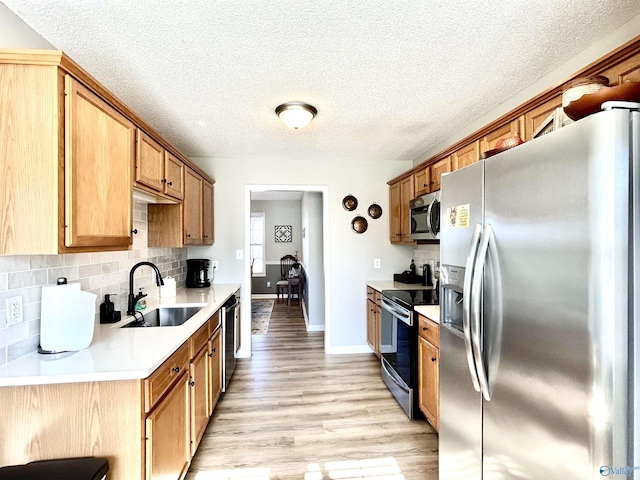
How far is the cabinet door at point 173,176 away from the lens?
238 cm

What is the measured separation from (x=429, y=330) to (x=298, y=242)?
20.3 feet

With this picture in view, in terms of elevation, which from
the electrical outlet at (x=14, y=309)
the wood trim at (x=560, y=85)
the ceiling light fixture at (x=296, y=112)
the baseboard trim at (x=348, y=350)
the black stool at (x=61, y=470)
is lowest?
the baseboard trim at (x=348, y=350)

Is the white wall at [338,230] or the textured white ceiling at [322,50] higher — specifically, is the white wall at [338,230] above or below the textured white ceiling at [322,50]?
below

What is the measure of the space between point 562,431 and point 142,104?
291 centimetres

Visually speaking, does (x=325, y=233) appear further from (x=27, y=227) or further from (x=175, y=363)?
(x=27, y=227)

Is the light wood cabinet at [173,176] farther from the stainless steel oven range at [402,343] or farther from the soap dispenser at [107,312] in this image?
the stainless steel oven range at [402,343]

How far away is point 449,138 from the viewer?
3.12 meters

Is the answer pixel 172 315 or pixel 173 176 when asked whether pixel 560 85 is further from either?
pixel 172 315

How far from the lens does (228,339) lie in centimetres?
296

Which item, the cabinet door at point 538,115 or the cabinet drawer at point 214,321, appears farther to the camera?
the cabinet drawer at point 214,321

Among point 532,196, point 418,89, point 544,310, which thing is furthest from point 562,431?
point 418,89

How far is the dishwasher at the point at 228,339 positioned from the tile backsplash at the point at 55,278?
715 millimetres

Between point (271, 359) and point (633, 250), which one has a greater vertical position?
point (633, 250)

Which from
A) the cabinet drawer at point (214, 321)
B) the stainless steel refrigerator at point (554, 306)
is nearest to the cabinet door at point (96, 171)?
the cabinet drawer at point (214, 321)
